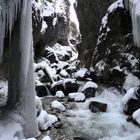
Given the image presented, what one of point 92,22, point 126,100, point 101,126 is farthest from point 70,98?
point 92,22

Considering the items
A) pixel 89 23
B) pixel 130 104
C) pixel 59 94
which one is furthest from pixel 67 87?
pixel 89 23

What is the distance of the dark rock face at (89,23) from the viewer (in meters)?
22.1

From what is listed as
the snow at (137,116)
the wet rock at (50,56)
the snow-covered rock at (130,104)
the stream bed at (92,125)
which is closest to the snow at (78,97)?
the stream bed at (92,125)

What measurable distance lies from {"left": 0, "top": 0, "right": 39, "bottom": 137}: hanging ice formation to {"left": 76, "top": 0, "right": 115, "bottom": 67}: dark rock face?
14.3 m

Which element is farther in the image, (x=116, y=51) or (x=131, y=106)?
(x=116, y=51)

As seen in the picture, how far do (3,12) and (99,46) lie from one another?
1190cm

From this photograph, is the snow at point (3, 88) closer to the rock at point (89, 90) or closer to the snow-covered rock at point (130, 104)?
the rock at point (89, 90)

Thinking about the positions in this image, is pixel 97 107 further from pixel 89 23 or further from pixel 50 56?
pixel 50 56

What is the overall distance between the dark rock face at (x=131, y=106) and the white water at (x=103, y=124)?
263 millimetres

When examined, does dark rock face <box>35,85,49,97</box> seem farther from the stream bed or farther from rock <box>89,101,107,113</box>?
rock <box>89,101,107,113</box>

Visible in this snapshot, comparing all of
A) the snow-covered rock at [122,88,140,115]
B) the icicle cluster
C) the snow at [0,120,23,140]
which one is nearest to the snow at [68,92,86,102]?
the snow-covered rock at [122,88,140,115]

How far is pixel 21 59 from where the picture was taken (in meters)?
7.18

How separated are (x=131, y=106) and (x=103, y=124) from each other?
174 centimetres

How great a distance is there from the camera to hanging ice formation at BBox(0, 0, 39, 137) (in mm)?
6855
